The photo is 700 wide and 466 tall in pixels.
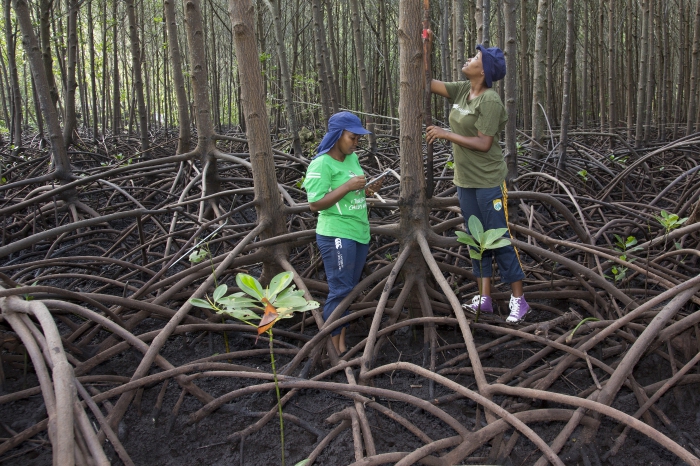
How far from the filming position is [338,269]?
2254mm

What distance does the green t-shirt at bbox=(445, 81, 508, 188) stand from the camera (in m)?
2.18

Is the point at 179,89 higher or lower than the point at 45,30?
lower

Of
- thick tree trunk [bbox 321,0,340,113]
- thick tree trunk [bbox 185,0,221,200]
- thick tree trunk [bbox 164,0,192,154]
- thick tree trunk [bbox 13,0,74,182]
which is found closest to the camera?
thick tree trunk [bbox 185,0,221,200]

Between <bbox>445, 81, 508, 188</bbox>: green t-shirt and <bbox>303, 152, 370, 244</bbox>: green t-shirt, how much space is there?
490 millimetres

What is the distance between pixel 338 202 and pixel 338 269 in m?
0.30

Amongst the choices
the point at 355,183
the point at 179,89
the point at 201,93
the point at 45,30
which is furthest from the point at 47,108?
the point at 355,183

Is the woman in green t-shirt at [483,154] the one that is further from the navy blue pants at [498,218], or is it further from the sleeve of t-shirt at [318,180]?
the sleeve of t-shirt at [318,180]

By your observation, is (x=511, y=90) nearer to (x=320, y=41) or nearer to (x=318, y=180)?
(x=318, y=180)

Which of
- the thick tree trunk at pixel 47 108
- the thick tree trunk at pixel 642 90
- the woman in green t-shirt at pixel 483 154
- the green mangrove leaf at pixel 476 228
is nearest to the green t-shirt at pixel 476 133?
the woman in green t-shirt at pixel 483 154

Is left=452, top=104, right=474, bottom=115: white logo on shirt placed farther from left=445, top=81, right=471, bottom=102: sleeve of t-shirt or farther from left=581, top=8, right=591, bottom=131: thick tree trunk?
left=581, top=8, right=591, bottom=131: thick tree trunk

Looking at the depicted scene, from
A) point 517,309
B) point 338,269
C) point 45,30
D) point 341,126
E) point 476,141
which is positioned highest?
point 45,30

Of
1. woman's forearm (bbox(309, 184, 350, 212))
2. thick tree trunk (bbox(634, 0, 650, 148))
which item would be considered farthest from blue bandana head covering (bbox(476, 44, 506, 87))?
thick tree trunk (bbox(634, 0, 650, 148))

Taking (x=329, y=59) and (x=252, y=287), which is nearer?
(x=252, y=287)

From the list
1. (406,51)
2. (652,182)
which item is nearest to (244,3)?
(406,51)
